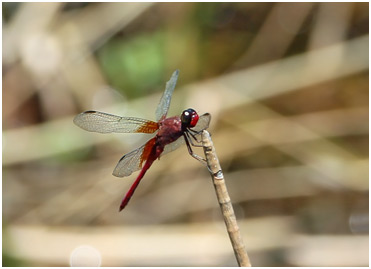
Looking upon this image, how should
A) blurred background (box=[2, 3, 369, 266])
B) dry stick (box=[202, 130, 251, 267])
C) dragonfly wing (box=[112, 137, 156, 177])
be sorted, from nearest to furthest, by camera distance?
dry stick (box=[202, 130, 251, 267])
dragonfly wing (box=[112, 137, 156, 177])
blurred background (box=[2, 3, 369, 266])

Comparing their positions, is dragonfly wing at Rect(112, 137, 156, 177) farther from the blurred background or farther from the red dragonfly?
the blurred background

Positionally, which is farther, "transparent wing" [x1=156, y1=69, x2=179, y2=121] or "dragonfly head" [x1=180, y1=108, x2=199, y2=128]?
"transparent wing" [x1=156, y1=69, x2=179, y2=121]

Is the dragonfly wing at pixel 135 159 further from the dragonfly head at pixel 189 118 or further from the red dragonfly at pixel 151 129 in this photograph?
the dragonfly head at pixel 189 118

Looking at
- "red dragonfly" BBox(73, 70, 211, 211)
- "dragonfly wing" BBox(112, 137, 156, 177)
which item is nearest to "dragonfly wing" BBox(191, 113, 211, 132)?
"red dragonfly" BBox(73, 70, 211, 211)

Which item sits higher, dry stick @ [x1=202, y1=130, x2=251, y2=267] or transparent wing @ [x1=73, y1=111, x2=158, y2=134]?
transparent wing @ [x1=73, y1=111, x2=158, y2=134]

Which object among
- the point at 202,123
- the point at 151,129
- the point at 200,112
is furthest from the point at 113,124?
the point at 200,112

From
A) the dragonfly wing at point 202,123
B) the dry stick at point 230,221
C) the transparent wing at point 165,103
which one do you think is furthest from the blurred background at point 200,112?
the dry stick at point 230,221

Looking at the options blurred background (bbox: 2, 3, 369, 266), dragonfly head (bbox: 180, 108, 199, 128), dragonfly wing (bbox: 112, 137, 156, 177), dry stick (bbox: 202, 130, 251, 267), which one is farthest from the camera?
blurred background (bbox: 2, 3, 369, 266)

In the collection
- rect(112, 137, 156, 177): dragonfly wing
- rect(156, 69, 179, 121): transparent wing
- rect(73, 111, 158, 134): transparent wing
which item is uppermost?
rect(156, 69, 179, 121): transparent wing

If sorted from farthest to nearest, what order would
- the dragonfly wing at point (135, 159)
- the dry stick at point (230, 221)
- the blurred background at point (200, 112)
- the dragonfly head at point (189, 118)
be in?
the blurred background at point (200, 112) < the dragonfly wing at point (135, 159) < the dragonfly head at point (189, 118) < the dry stick at point (230, 221)
